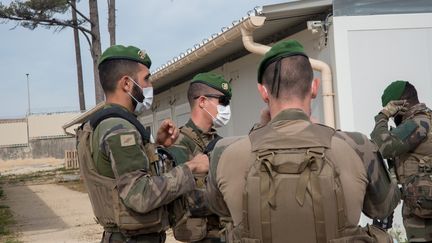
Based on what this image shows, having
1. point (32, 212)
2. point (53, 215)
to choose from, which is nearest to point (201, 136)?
point (53, 215)

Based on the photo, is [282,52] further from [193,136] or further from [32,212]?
[32,212]

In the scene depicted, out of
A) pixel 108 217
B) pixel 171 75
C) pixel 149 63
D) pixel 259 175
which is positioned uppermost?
pixel 171 75

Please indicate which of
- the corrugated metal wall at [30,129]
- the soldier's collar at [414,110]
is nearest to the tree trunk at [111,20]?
the soldier's collar at [414,110]

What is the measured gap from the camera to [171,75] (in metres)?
11.8

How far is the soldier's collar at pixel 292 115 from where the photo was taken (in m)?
2.13

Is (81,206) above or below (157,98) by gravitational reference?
below

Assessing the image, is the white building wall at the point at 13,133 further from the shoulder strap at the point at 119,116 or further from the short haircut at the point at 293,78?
the short haircut at the point at 293,78

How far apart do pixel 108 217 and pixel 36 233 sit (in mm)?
8560

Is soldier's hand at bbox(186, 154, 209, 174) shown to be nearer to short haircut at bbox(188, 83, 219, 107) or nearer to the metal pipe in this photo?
short haircut at bbox(188, 83, 219, 107)

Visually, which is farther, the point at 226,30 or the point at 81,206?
the point at 81,206

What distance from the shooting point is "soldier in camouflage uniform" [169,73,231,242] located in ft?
11.2

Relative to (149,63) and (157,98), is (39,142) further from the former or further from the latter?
(149,63)

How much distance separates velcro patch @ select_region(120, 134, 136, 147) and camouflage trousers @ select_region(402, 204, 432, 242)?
243 cm

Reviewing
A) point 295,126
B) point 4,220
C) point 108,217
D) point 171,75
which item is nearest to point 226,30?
point 171,75
